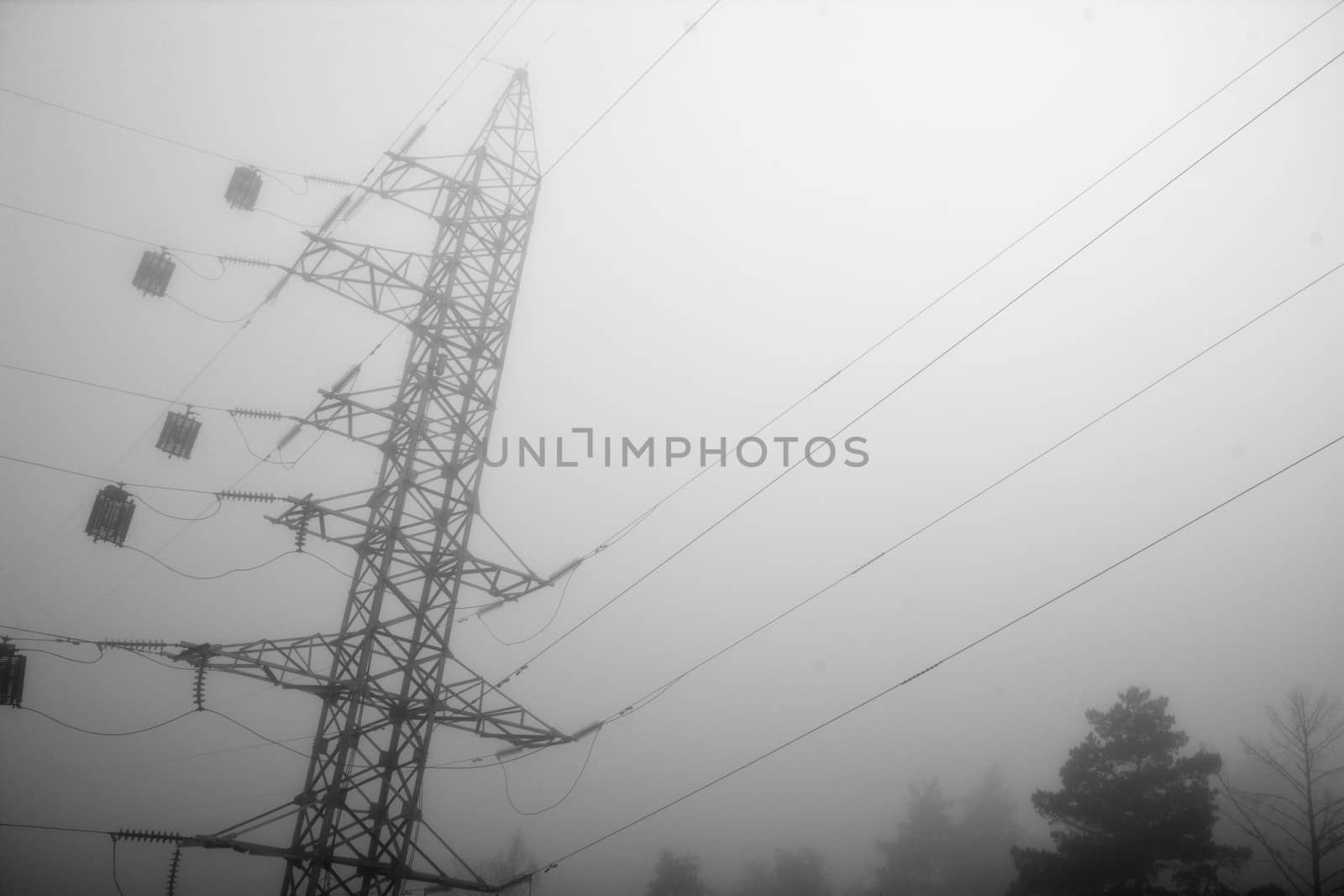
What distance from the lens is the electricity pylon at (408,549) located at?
10.1 meters

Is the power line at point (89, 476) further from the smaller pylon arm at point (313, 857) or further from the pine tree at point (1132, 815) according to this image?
the pine tree at point (1132, 815)

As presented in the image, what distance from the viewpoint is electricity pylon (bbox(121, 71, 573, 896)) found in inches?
398

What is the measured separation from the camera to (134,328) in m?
46.7

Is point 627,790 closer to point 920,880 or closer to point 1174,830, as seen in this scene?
point 920,880

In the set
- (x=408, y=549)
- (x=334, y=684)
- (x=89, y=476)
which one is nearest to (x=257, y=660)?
(x=334, y=684)

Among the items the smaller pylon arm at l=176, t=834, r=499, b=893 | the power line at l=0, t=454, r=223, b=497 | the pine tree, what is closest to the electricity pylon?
the smaller pylon arm at l=176, t=834, r=499, b=893

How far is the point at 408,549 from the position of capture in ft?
36.4

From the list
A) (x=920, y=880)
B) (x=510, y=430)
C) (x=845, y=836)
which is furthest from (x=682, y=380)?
(x=920, y=880)

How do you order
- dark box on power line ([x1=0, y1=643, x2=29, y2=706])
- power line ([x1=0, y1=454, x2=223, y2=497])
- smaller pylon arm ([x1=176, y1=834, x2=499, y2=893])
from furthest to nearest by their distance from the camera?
power line ([x1=0, y1=454, x2=223, y2=497])
dark box on power line ([x1=0, y1=643, x2=29, y2=706])
smaller pylon arm ([x1=176, y1=834, x2=499, y2=893])

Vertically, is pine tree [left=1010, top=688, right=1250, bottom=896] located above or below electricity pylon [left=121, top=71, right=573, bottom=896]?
below

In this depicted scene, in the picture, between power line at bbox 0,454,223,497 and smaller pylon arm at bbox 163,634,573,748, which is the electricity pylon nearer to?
smaller pylon arm at bbox 163,634,573,748

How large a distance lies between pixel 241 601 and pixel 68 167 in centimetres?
4466

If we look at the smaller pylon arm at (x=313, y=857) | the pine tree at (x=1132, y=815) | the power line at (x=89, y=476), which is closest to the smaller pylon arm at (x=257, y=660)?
the smaller pylon arm at (x=313, y=857)

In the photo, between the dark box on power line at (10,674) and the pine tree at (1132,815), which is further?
the pine tree at (1132,815)
